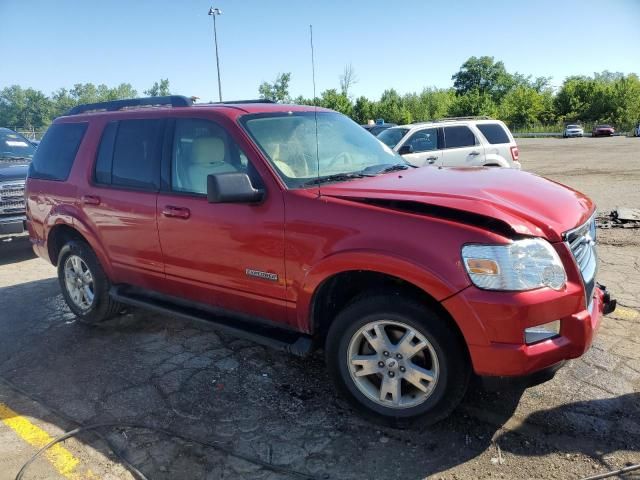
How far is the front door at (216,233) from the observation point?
10.7ft

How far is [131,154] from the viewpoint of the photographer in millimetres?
4168

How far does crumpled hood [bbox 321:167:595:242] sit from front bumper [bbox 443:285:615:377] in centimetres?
34

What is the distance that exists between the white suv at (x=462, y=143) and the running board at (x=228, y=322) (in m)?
7.37

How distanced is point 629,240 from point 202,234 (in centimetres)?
595

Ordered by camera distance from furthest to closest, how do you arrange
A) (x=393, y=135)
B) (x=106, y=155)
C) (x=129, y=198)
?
(x=393, y=135) → (x=106, y=155) → (x=129, y=198)

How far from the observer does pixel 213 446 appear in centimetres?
288

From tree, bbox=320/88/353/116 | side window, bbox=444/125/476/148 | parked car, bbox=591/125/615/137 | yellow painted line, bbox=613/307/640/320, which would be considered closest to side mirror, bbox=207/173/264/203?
yellow painted line, bbox=613/307/640/320

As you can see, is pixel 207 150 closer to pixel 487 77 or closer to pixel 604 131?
pixel 604 131

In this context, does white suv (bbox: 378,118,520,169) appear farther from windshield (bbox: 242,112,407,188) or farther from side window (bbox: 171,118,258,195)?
side window (bbox: 171,118,258,195)

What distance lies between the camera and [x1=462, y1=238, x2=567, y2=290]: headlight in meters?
2.49

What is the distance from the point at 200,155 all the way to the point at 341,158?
3.39ft

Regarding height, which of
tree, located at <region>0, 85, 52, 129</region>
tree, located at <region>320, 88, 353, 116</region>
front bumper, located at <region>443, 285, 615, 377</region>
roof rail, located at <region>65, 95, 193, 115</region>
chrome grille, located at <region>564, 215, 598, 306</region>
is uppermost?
tree, located at <region>0, 85, 52, 129</region>

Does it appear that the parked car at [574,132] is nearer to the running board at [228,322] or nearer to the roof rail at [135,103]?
the roof rail at [135,103]

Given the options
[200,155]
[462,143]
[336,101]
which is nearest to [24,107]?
[336,101]
